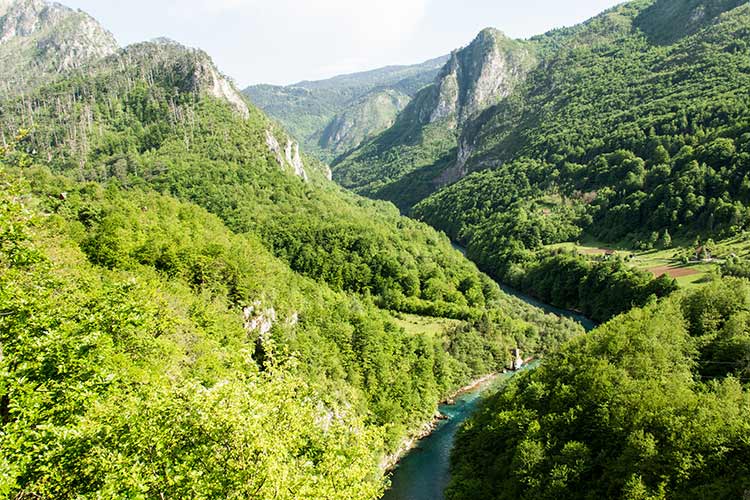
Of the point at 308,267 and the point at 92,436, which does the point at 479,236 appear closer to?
the point at 308,267

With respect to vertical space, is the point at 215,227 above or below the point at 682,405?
above

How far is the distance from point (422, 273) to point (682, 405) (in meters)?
83.5

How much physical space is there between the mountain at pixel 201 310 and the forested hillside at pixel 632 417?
14310 millimetres

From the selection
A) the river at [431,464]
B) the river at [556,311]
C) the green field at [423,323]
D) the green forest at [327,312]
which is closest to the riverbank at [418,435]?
the green forest at [327,312]

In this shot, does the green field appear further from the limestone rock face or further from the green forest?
the limestone rock face

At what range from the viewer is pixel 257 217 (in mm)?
114938

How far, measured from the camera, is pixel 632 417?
4094 cm

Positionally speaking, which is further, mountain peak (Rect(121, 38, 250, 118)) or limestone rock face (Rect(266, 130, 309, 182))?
mountain peak (Rect(121, 38, 250, 118))

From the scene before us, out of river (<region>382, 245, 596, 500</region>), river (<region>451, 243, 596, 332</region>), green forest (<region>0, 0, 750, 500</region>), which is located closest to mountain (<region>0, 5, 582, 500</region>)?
green forest (<region>0, 0, 750, 500</region>)

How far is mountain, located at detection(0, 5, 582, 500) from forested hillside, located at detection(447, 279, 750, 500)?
1431cm

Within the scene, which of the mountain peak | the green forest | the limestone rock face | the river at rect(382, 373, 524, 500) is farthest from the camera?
the mountain peak

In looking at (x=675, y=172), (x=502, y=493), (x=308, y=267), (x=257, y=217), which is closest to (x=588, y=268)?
(x=675, y=172)

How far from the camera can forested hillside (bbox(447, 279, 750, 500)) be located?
34344 millimetres

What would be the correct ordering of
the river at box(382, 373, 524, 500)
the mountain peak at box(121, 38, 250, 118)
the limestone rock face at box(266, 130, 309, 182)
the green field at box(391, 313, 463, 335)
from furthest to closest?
the mountain peak at box(121, 38, 250, 118) → the limestone rock face at box(266, 130, 309, 182) → the green field at box(391, 313, 463, 335) → the river at box(382, 373, 524, 500)
